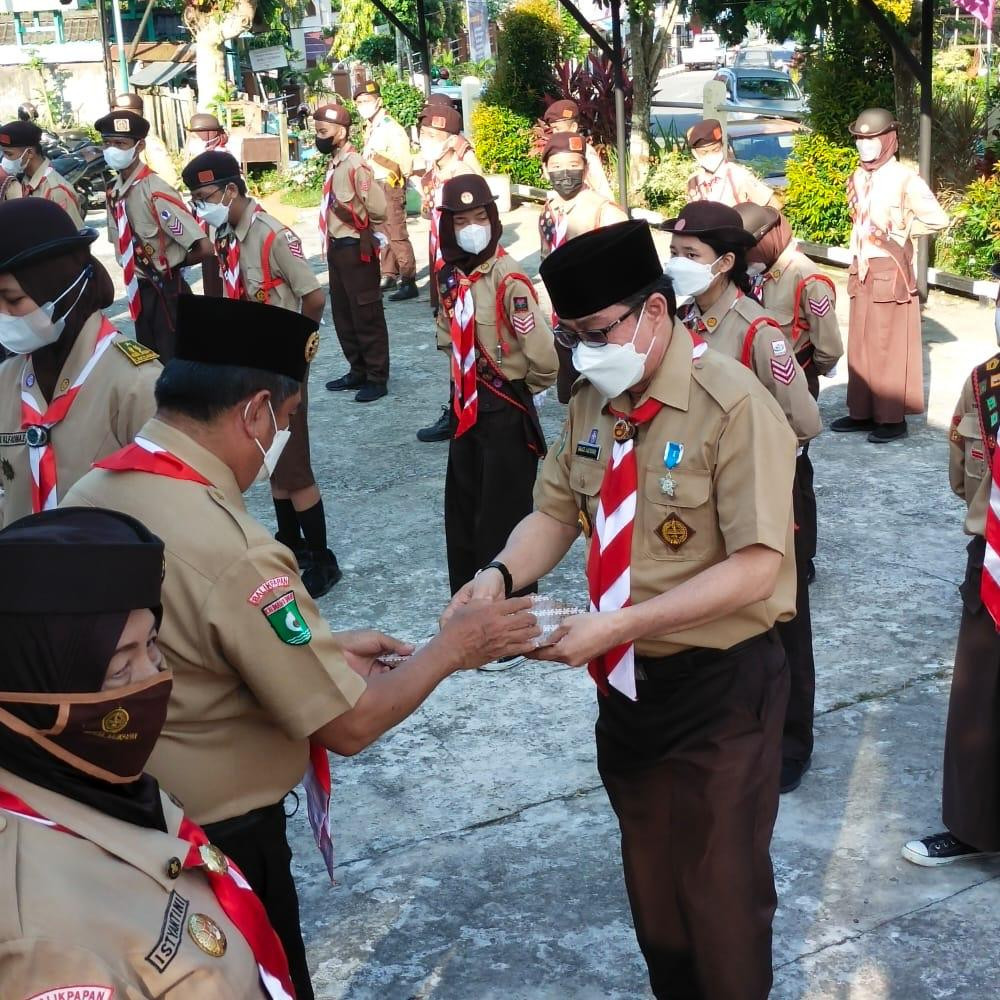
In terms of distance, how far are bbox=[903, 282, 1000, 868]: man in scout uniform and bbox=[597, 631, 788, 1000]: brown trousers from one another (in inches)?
47.1

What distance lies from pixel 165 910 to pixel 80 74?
1590 inches

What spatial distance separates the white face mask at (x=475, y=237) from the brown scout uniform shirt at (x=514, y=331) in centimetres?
8

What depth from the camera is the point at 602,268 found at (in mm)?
3100

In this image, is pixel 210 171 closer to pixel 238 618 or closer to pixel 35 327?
pixel 35 327

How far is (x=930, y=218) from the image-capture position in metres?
8.79

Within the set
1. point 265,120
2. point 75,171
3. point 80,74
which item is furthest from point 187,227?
point 80,74

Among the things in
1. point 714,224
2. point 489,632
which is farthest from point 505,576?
point 714,224

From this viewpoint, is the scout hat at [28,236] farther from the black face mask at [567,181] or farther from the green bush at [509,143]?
the green bush at [509,143]

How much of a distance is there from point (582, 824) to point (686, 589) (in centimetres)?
193

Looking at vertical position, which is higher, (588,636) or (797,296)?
(797,296)

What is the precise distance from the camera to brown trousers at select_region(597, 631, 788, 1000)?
125 inches

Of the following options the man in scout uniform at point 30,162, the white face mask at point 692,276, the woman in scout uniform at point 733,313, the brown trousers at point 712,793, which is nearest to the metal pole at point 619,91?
the man in scout uniform at point 30,162

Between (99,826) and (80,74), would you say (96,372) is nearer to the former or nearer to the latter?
(99,826)

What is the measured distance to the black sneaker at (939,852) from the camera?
14.3ft
